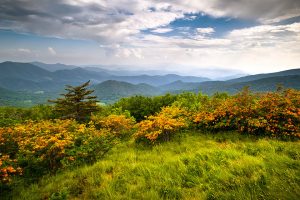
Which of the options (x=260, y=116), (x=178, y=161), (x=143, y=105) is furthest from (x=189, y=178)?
(x=143, y=105)

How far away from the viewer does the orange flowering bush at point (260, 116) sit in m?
10.7

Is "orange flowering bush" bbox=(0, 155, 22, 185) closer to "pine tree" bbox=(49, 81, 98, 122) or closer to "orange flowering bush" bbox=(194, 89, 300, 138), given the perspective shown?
"orange flowering bush" bbox=(194, 89, 300, 138)

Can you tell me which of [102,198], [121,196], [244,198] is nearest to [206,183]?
[244,198]

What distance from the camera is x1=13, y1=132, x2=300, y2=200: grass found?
509 cm

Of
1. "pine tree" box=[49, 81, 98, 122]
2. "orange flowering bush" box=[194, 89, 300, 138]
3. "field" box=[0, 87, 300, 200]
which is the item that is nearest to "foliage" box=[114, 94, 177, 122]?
"pine tree" box=[49, 81, 98, 122]

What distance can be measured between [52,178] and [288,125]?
1043cm

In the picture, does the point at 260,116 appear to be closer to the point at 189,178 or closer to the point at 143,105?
the point at 189,178

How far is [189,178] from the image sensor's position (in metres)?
6.36

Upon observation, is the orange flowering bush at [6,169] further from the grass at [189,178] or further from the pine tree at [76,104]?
the pine tree at [76,104]

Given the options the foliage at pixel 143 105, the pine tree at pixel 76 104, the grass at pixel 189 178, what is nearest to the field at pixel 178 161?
the grass at pixel 189 178

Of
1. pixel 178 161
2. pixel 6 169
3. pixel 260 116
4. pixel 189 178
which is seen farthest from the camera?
pixel 260 116

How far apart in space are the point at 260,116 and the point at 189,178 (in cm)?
725

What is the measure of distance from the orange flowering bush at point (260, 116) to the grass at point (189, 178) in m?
2.35

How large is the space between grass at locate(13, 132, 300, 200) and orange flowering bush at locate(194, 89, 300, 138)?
2.35 meters
